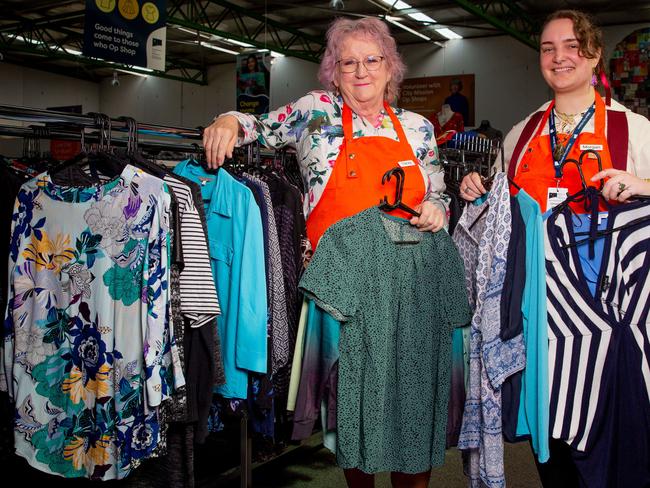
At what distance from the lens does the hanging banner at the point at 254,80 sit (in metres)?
10.5

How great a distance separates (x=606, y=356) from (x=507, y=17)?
34.7 feet

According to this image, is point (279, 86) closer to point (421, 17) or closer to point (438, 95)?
point (438, 95)

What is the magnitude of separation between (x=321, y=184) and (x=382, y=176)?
22 cm

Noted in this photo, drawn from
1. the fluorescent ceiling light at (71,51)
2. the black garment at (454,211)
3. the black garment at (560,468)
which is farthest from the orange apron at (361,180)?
the fluorescent ceiling light at (71,51)

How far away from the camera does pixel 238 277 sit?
2318mm

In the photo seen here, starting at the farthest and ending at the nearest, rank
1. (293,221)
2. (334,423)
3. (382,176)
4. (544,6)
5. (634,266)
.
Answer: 1. (544,6)
2. (293,221)
3. (382,176)
4. (334,423)
5. (634,266)

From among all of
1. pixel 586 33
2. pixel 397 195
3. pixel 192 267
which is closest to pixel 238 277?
pixel 192 267

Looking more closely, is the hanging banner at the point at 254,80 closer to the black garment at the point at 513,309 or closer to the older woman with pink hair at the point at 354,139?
the older woman with pink hair at the point at 354,139

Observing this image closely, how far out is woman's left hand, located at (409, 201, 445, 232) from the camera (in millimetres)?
2184

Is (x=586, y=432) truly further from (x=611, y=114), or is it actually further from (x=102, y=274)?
(x=102, y=274)

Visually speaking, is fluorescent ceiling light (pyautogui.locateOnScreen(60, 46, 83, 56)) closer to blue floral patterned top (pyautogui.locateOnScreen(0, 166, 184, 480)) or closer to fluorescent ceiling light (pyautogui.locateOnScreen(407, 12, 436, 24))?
fluorescent ceiling light (pyautogui.locateOnScreen(407, 12, 436, 24))

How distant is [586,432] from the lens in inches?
78.1

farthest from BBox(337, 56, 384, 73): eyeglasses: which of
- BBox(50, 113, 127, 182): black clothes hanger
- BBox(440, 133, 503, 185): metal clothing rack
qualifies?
BBox(440, 133, 503, 185): metal clothing rack

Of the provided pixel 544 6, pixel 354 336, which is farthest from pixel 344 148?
pixel 544 6
